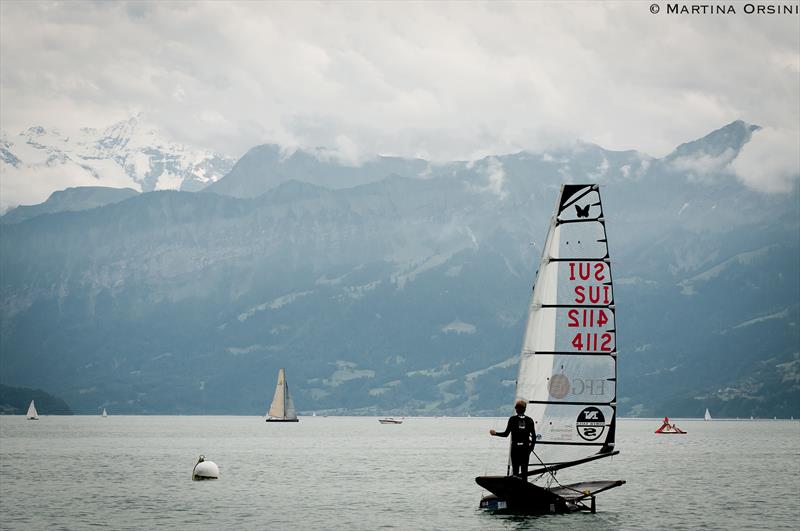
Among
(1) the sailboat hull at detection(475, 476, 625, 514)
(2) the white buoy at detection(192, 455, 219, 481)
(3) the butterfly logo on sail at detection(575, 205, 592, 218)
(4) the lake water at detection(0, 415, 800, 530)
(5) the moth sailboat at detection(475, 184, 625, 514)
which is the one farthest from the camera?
(2) the white buoy at detection(192, 455, 219, 481)

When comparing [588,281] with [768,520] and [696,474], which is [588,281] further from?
[696,474]

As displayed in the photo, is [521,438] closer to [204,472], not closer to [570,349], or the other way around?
[570,349]

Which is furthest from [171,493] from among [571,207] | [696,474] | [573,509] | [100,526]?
[696,474]

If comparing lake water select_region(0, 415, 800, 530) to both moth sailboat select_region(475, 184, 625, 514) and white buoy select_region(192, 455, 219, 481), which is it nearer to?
white buoy select_region(192, 455, 219, 481)

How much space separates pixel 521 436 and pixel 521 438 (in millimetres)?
99

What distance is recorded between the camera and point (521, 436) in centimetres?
5953

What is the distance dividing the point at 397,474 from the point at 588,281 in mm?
60527

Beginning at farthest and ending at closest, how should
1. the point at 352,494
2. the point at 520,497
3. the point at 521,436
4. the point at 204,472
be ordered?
the point at 204,472 → the point at 352,494 → the point at 520,497 → the point at 521,436

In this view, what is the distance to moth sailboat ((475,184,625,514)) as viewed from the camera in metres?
61.6

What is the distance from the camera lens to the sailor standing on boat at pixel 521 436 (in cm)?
5934

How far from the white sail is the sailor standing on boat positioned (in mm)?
2012

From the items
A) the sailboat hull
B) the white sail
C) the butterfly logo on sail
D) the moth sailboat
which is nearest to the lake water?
the sailboat hull

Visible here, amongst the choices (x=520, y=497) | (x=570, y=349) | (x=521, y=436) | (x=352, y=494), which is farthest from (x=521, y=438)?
(x=352, y=494)

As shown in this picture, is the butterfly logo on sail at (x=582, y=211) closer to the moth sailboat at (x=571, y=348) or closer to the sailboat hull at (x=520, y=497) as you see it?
the moth sailboat at (x=571, y=348)
